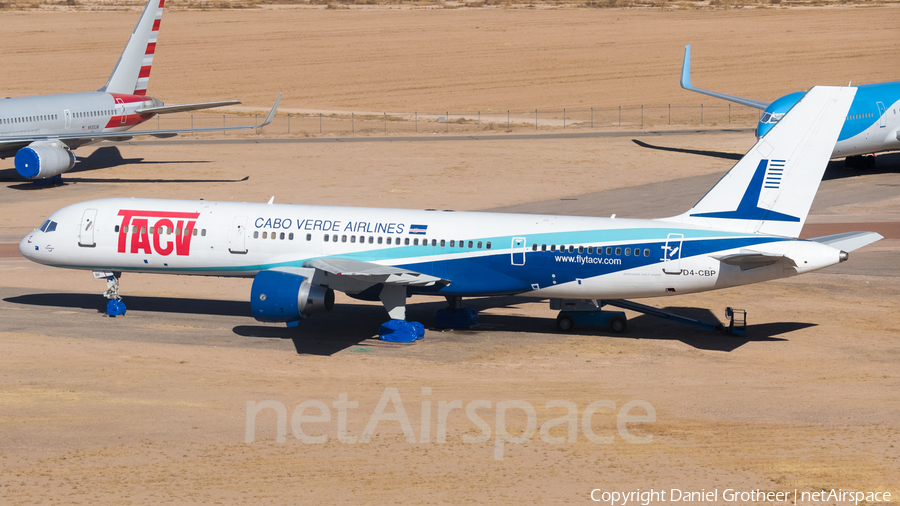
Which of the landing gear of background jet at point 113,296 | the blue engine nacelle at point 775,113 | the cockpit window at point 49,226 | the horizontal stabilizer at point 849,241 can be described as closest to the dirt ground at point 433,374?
the landing gear of background jet at point 113,296

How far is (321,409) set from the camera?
28344mm

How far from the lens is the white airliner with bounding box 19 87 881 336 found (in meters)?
32.8

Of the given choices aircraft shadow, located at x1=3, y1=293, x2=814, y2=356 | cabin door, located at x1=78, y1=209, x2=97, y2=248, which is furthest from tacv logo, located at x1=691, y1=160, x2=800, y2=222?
cabin door, located at x1=78, y1=209, x2=97, y2=248

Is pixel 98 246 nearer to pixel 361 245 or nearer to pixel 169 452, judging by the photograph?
pixel 361 245

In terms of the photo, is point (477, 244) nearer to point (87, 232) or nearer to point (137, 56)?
point (87, 232)

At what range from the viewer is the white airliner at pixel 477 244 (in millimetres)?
32844

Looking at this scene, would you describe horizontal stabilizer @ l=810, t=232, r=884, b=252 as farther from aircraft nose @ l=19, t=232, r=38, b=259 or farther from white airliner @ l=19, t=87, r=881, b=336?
aircraft nose @ l=19, t=232, r=38, b=259

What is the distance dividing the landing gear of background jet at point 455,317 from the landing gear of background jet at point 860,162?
4888 centimetres

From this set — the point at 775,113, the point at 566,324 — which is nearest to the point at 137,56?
the point at 775,113

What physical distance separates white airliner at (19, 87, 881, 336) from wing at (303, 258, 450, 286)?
7 centimetres

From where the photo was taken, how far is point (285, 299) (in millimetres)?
33500

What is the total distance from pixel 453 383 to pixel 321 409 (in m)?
4.52

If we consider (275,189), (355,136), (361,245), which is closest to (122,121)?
(275,189)

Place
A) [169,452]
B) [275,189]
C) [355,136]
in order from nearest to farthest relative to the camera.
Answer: [169,452] < [275,189] < [355,136]
